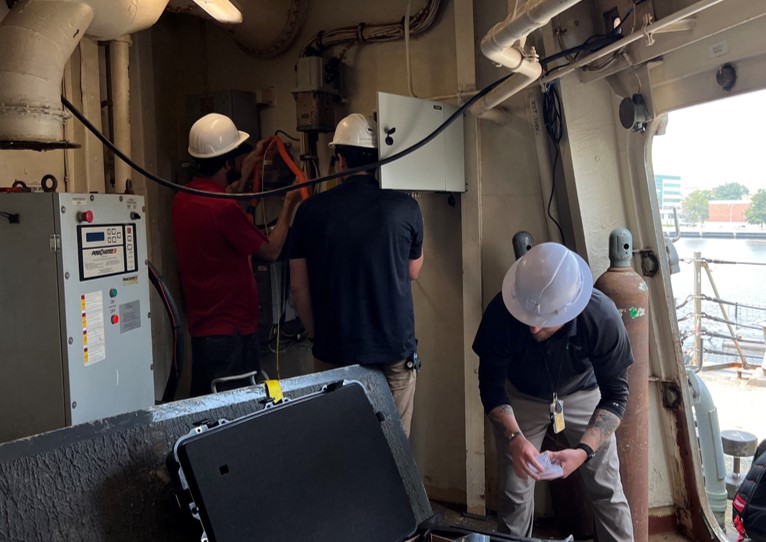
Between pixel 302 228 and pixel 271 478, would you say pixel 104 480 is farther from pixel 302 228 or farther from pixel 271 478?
pixel 302 228

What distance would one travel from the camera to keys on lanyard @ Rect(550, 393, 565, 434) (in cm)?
199

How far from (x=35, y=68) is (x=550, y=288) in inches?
62.5

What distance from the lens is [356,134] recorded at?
93.0 inches

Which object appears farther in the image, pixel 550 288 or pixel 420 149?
pixel 420 149

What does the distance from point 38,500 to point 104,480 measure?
0.09 m

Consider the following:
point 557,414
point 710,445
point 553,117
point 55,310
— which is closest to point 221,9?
point 55,310

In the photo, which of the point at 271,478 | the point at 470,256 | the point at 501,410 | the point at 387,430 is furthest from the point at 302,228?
the point at 271,478

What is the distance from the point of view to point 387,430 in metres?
1.23

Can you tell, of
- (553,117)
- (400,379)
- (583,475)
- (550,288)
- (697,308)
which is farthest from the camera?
(697,308)

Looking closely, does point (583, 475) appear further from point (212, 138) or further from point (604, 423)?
point (212, 138)

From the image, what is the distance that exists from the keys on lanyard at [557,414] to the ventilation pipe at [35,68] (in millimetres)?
1734

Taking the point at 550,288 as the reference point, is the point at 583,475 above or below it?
below

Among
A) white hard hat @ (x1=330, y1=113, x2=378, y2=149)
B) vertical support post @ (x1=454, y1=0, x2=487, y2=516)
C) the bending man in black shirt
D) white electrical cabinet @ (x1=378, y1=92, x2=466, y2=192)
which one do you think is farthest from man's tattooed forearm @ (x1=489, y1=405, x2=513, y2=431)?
white hard hat @ (x1=330, y1=113, x2=378, y2=149)

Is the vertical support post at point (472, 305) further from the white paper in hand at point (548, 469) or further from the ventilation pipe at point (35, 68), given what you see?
the ventilation pipe at point (35, 68)
